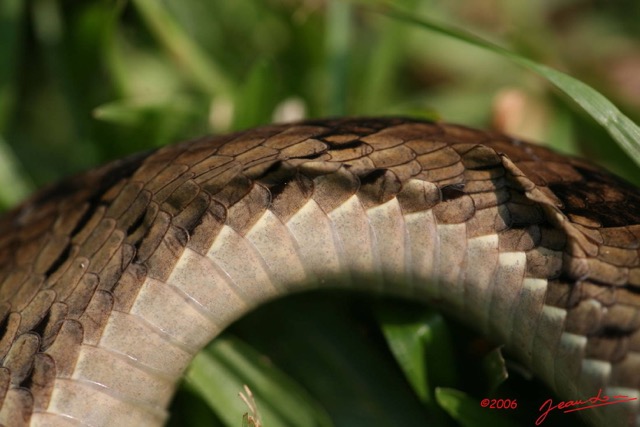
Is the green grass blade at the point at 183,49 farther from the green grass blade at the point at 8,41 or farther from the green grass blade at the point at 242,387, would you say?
the green grass blade at the point at 242,387

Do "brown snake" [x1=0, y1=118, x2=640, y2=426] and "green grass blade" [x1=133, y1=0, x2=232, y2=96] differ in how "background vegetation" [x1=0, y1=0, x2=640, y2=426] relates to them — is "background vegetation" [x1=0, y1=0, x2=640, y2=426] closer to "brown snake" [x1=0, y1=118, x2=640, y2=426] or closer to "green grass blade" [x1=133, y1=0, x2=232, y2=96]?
"green grass blade" [x1=133, y1=0, x2=232, y2=96]

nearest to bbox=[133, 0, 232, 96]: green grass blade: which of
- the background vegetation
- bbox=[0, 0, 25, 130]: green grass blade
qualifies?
the background vegetation

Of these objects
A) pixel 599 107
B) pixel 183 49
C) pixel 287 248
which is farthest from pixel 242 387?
pixel 183 49

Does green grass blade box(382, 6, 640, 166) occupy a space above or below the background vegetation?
above

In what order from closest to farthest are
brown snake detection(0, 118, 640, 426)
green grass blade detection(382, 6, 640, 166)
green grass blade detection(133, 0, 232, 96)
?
brown snake detection(0, 118, 640, 426)
green grass blade detection(382, 6, 640, 166)
green grass blade detection(133, 0, 232, 96)

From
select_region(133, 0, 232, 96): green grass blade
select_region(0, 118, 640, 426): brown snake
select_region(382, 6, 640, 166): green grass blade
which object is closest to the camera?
select_region(0, 118, 640, 426): brown snake

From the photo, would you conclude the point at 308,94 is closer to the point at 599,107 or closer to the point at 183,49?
the point at 183,49

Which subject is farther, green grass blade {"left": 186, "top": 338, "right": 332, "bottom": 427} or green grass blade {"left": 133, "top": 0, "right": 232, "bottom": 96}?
green grass blade {"left": 133, "top": 0, "right": 232, "bottom": 96}
